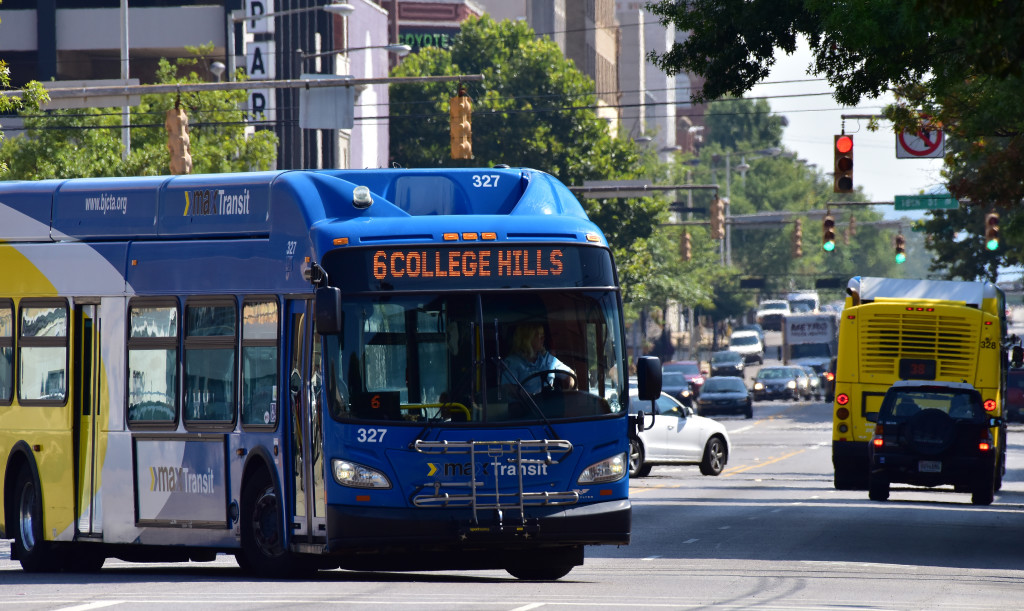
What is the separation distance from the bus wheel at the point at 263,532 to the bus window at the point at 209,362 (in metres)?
0.64

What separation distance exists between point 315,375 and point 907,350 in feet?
51.4

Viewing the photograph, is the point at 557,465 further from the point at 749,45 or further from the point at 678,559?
the point at 749,45

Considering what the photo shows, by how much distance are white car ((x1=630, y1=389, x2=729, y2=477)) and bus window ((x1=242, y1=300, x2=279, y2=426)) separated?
17.9 meters

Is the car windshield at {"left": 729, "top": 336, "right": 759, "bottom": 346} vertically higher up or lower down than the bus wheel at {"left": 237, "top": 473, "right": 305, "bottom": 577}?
lower down

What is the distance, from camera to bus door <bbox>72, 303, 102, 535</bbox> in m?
15.2

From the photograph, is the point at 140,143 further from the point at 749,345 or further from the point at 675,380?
the point at 749,345

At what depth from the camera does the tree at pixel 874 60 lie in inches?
608

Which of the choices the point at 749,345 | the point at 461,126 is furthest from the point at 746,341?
the point at 461,126

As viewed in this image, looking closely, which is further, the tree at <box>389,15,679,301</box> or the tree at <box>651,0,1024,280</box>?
the tree at <box>389,15,679,301</box>

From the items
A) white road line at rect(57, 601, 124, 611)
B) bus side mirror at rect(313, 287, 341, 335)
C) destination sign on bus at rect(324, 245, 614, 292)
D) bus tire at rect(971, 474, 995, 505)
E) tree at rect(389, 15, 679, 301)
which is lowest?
bus tire at rect(971, 474, 995, 505)

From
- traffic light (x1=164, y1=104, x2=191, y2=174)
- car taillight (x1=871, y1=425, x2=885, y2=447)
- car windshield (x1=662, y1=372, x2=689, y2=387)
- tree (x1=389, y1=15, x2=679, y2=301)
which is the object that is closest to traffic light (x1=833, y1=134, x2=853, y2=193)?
car taillight (x1=871, y1=425, x2=885, y2=447)

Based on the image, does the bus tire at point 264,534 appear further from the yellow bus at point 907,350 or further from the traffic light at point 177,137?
the yellow bus at point 907,350

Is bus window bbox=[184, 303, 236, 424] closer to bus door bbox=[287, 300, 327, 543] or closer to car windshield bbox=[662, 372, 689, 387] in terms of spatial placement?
bus door bbox=[287, 300, 327, 543]

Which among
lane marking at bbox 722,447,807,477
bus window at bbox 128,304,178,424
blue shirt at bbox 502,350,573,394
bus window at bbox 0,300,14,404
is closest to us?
blue shirt at bbox 502,350,573,394
